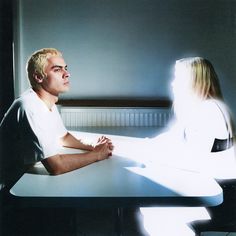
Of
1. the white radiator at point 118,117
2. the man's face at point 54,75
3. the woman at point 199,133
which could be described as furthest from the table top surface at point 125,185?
the white radiator at point 118,117

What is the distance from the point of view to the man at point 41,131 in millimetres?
1123

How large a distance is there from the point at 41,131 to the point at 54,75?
0.25m

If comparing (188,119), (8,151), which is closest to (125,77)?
(188,119)

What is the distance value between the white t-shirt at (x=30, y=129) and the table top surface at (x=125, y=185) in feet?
0.24

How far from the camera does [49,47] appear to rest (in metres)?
1.48

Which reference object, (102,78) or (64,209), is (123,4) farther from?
(64,209)

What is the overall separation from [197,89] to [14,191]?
0.76m

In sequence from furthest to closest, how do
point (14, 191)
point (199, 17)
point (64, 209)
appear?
point (199, 17) → point (64, 209) → point (14, 191)

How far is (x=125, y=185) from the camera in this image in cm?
97

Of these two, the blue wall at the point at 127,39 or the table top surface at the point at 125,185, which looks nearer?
the table top surface at the point at 125,185

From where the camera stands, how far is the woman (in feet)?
3.91

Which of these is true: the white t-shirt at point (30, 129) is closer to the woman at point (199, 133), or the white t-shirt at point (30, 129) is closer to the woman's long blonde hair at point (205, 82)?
the woman at point (199, 133)

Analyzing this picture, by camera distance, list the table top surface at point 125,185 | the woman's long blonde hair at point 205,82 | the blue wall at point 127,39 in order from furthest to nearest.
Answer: the blue wall at point 127,39 < the woman's long blonde hair at point 205,82 < the table top surface at point 125,185

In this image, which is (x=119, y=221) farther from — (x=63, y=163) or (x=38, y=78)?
(x=38, y=78)
